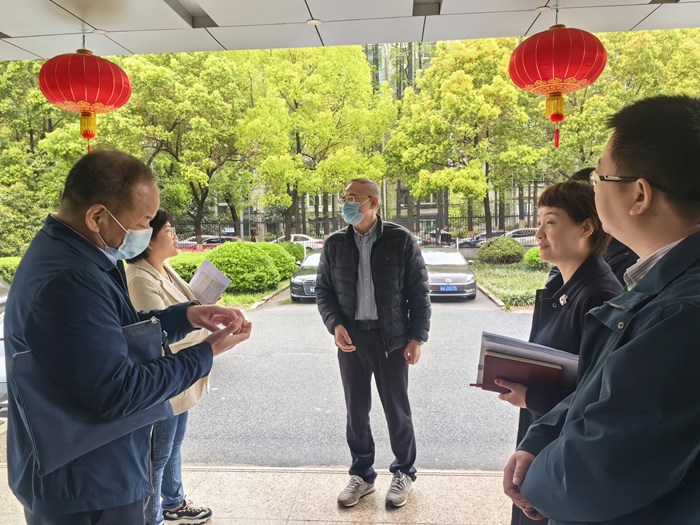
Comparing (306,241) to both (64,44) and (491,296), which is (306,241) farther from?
(64,44)

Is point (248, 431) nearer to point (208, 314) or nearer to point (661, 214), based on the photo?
point (208, 314)

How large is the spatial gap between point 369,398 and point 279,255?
1.61 metres

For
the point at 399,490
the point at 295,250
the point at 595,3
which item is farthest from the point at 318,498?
the point at 595,3

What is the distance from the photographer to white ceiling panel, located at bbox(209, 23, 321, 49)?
243cm

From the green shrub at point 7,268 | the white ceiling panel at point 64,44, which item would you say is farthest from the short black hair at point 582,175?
the green shrub at point 7,268

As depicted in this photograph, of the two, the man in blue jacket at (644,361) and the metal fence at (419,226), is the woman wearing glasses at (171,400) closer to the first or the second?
the man in blue jacket at (644,361)

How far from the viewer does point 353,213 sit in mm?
2064

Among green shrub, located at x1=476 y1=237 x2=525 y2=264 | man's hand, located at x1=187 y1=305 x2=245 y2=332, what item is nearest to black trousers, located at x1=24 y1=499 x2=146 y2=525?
man's hand, located at x1=187 y1=305 x2=245 y2=332

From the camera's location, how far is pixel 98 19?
230cm

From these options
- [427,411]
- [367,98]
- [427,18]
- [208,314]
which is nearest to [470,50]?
[367,98]

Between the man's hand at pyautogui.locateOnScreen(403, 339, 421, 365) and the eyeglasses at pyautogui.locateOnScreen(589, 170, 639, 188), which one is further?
the man's hand at pyautogui.locateOnScreen(403, 339, 421, 365)

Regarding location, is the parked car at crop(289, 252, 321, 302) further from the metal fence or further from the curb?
the curb

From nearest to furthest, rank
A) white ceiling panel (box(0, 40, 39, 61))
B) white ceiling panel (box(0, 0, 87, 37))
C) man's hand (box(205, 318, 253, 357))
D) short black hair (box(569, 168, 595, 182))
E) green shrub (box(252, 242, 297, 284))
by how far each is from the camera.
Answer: man's hand (box(205, 318, 253, 357)), short black hair (box(569, 168, 595, 182)), white ceiling panel (box(0, 0, 87, 37)), white ceiling panel (box(0, 40, 39, 61)), green shrub (box(252, 242, 297, 284))

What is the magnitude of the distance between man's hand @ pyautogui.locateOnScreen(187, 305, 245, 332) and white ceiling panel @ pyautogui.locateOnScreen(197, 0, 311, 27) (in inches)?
59.8
